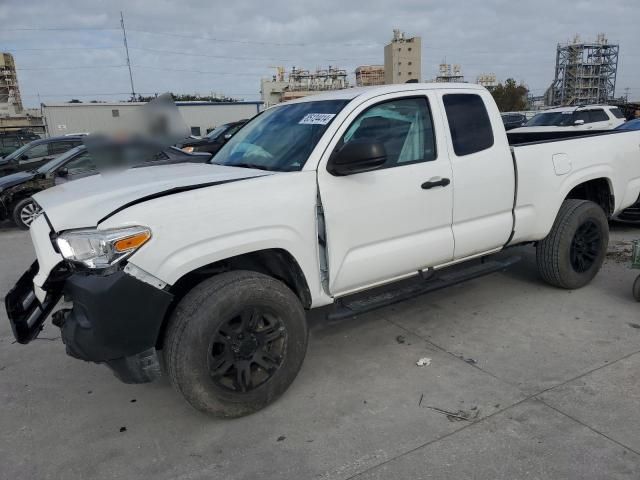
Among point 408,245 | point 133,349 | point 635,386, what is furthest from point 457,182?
point 133,349

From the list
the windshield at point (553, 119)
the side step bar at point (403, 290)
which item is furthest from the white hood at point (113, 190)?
the windshield at point (553, 119)

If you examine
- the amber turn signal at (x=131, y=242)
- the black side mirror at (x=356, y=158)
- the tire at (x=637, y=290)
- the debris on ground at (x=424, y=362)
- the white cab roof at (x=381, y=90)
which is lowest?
the debris on ground at (x=424, y=362)

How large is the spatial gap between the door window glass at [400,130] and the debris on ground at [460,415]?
163 cm

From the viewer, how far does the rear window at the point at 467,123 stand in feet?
12.7

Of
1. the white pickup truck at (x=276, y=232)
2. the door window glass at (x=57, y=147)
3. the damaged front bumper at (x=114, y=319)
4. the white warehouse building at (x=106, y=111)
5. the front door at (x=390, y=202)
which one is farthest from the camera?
the white warehouse building at (x=106, y=111)

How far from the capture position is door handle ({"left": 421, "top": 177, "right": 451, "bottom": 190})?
359 centimetres

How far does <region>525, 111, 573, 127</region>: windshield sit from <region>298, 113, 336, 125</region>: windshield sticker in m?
13.2

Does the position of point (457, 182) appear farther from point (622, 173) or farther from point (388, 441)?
point (622, 173)

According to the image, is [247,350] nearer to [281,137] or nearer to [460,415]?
[460,415]

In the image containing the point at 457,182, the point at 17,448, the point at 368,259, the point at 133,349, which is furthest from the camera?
the point at 457,182

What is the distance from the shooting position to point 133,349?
2.67 m

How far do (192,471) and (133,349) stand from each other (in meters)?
0.72

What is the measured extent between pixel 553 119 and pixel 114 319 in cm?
1535

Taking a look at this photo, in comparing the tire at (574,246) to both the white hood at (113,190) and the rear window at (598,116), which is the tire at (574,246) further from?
the rear window at (598,116)
